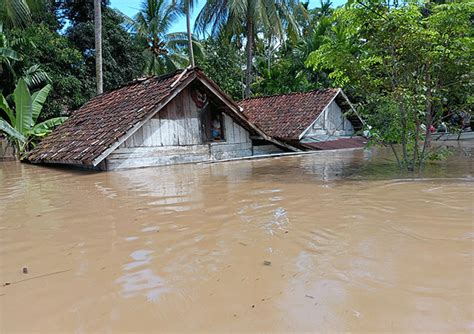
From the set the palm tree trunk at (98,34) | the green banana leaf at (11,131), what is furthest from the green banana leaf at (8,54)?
the green banana leaf at (11,131)

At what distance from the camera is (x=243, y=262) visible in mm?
3006

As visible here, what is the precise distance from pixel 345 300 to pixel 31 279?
2.17 metres

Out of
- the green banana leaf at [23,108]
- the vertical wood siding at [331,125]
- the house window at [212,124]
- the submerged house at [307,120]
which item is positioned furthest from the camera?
the vertical wood siding at [331,125]

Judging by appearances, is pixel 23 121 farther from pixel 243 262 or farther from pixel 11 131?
pixel 243 262

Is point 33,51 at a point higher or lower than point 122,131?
higher

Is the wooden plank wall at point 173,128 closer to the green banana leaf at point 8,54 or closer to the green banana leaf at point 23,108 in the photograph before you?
the green banana leaf at point 23,108

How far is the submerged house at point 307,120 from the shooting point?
50.1 ft

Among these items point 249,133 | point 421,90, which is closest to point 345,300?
point 421,90

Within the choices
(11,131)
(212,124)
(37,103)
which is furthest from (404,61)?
(37,103)

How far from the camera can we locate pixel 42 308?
2355 millimetres

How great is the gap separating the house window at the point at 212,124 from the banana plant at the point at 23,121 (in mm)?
6050

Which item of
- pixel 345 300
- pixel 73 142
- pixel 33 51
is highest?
pixel 33 51

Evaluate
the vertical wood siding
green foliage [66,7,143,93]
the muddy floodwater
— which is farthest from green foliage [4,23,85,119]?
the muddy floodwater

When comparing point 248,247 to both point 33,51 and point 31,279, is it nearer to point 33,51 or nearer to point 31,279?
point 31,279
